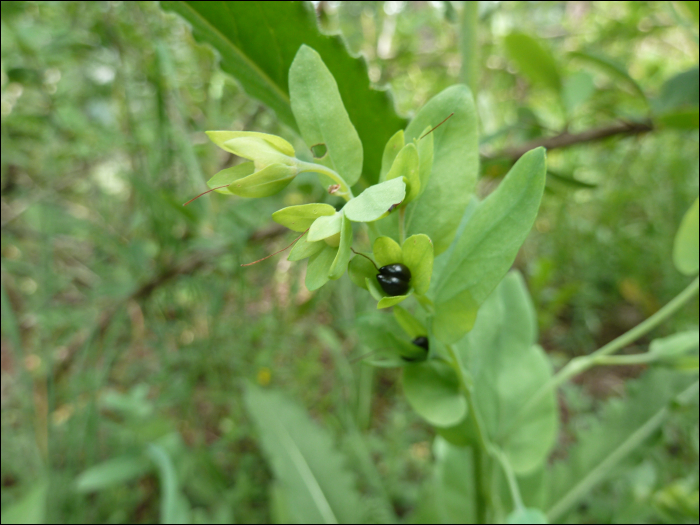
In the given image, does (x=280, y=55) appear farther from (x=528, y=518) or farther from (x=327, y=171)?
(x=528, y=518)

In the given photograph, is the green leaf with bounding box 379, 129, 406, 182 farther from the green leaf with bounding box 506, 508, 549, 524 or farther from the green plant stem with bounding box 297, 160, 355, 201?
the green leaf with bounding box 506, 508, 549, 524

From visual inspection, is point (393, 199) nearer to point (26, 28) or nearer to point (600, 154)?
point (26, 28)

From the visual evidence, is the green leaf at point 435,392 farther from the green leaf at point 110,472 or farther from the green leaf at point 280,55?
the green leaf at point 110,472

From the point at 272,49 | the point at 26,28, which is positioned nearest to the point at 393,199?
the point at 272,49

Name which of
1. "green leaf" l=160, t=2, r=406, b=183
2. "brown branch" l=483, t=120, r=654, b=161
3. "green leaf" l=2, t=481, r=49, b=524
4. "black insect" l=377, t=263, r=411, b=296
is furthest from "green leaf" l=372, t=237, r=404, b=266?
"green leaf" l=2, t=481, r=49, b=524

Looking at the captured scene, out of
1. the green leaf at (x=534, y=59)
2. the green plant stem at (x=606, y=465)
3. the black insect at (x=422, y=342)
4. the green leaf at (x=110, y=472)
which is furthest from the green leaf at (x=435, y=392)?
the green leaf at (x=110, y=472)

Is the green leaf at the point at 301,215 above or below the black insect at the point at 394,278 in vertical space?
above
